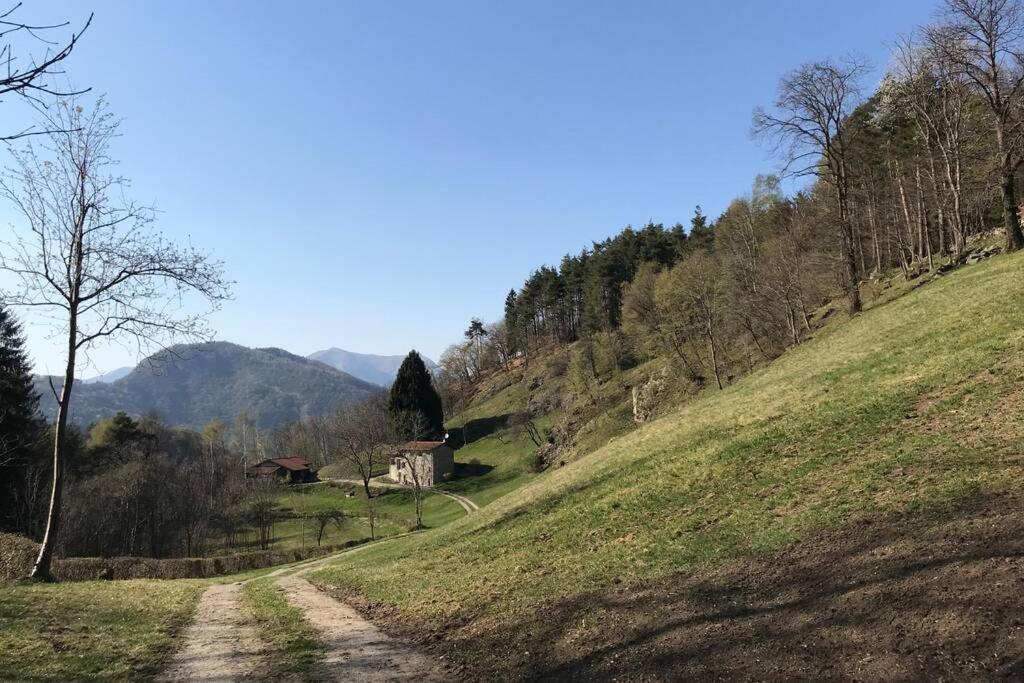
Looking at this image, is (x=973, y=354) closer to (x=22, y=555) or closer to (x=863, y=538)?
(x=863, y=538)

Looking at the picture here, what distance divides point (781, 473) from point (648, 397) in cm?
4778

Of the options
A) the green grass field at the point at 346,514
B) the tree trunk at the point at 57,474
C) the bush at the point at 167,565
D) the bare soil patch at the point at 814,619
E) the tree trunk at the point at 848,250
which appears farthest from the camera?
the green grass field at the point at 346,514

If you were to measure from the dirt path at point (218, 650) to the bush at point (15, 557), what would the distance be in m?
6.80

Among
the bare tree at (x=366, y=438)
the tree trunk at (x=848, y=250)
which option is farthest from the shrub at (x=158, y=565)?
the tree trunk at (x=848, y=250)

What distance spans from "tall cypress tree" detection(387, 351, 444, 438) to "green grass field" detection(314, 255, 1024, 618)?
263 feet

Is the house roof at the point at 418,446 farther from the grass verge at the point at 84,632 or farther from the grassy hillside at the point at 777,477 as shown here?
the grass verge at the point at 84,632

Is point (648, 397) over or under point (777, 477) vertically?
over

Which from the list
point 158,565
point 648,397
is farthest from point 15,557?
point 648,397

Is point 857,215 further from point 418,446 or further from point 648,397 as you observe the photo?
point 418,446

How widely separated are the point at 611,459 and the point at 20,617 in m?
18.4

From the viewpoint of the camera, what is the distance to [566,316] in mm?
123375

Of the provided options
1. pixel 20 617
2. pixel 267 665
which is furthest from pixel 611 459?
pixel 20 617

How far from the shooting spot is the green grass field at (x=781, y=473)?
34.0 feet

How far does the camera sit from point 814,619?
6.88 m
